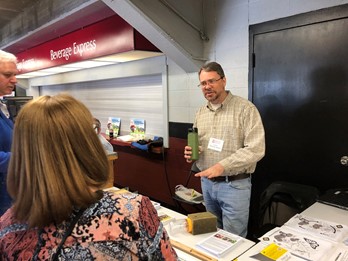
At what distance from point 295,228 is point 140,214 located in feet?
3.64

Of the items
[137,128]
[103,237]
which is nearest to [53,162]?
[103,237]

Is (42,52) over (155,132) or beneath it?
over

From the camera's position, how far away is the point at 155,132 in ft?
13.3

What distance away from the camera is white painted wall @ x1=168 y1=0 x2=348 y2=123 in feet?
8.04

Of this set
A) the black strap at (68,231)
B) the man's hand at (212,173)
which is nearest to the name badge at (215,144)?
the man's hand at (212,173)

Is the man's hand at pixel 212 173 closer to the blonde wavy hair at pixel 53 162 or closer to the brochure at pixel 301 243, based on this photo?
the brochure at pixel 301 243

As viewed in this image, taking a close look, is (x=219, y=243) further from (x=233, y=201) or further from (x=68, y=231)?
(x=68, y=231)

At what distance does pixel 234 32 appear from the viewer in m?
2.82

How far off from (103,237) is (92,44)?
319 centimetres

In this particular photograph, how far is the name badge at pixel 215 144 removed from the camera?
82.4 inches

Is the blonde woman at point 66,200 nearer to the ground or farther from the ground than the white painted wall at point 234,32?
nearer to the ground

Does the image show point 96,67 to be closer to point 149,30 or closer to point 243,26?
point 149,30

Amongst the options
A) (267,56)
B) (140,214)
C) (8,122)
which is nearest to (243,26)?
(267,56)

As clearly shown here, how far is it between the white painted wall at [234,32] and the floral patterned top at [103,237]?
2205 millimetres
